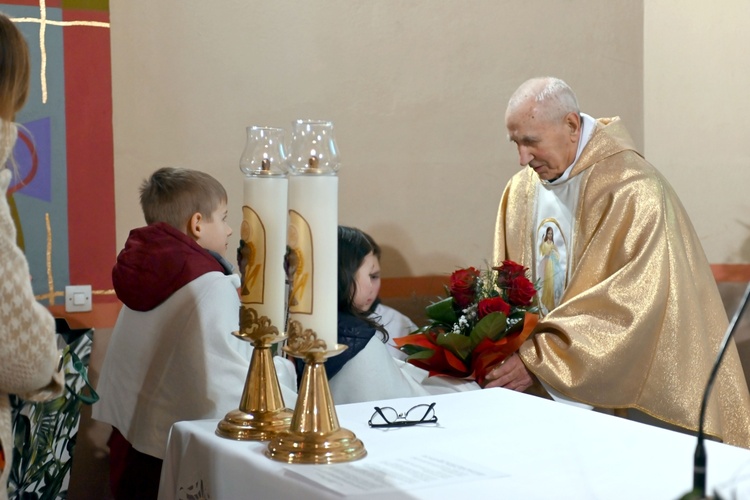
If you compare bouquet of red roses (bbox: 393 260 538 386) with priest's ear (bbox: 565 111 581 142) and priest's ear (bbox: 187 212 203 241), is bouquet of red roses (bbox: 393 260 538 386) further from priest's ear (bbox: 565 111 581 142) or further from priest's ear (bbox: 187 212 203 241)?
priest's ear (bbox: 565 111 581 142)

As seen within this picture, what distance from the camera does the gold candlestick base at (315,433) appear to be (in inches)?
68.3

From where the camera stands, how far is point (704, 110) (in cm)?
546

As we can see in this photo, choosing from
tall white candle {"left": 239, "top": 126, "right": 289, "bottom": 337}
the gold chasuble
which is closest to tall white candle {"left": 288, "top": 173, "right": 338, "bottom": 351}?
tall white candle {"left": 239, "top": 126, "right": 289, "bottom": 337}

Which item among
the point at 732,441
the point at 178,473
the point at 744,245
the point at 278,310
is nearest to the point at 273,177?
the point at 278,310

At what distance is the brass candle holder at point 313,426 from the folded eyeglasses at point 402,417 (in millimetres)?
236

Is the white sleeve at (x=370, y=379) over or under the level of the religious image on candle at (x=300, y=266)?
under

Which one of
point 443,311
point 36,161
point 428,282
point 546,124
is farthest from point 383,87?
point 443,311

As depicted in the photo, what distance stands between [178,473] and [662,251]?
2.42m

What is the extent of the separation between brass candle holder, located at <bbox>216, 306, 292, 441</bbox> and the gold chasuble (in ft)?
5.77

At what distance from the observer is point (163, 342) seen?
114 inches

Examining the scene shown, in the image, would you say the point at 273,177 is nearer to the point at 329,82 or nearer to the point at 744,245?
the point at 329,82

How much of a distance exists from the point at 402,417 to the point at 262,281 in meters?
0.43

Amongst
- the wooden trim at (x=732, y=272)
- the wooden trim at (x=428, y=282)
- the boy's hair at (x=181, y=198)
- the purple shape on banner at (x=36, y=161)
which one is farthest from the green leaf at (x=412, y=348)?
the wooden trim at (x=732, y=272)

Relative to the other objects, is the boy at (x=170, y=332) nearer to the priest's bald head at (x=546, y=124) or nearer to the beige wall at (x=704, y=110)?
the priest's bald head at (x=546, y=124)
